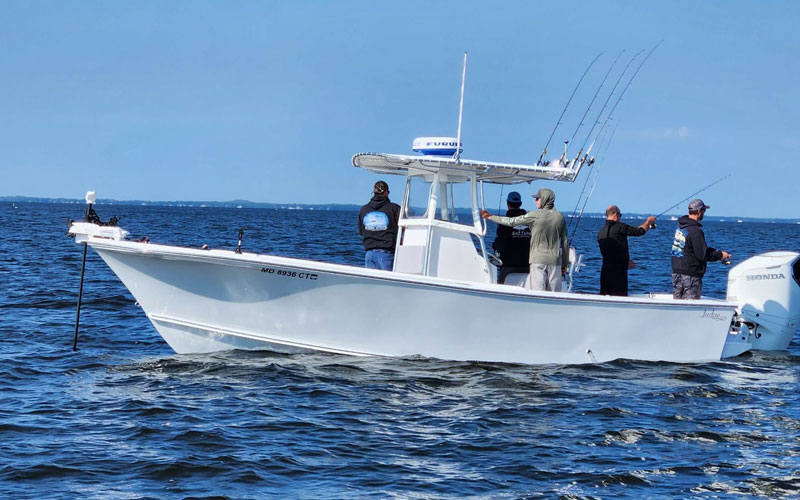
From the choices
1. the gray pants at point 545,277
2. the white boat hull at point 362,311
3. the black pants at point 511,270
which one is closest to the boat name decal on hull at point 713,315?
the white boat hull at point 362,311

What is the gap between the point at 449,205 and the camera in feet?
37.4

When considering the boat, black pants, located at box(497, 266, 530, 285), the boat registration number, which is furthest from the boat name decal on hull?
the boat registration number

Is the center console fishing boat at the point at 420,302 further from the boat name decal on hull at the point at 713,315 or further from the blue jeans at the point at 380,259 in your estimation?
the blue jeans at the point at 380,259

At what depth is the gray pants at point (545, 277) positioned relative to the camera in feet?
35.8

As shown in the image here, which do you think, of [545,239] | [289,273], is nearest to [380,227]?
[289,273]

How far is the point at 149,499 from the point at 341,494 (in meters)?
1.39

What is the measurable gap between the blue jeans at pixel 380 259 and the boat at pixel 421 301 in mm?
220

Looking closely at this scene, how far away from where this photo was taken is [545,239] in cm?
1088

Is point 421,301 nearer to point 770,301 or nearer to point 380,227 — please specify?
point 380,227

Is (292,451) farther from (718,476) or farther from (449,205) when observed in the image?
(449,205)

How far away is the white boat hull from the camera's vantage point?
1033 cm

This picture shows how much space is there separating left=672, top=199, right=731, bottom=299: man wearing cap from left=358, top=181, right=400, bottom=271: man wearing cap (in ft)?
12.1

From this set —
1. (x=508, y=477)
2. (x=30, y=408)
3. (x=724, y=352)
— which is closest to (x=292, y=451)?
(x=508, y=477)

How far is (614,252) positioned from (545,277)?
121cm
